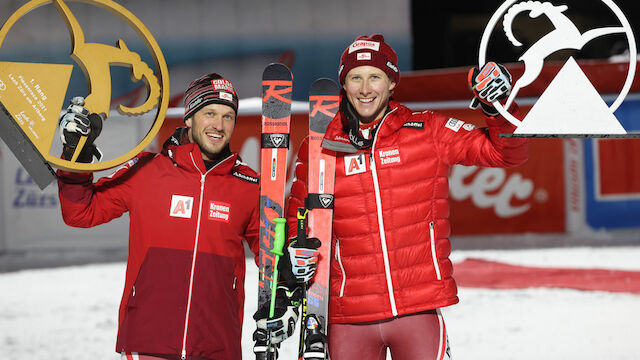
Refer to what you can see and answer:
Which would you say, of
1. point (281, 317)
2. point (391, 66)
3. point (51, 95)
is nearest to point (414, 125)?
point (391, 66)

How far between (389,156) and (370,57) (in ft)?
1.26

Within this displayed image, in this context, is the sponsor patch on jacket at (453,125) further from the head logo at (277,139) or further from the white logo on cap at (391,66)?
the head logo at (277,139)

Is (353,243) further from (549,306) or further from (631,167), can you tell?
(631,167)

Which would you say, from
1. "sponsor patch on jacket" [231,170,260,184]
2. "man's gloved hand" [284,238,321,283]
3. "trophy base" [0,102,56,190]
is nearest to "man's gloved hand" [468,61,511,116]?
"man's gloved hand" [284,238,321,283]

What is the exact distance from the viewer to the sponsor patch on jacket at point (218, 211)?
7.94 feet

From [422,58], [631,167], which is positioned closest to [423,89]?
[631,167]

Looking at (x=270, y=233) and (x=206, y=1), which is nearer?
(x=270, y=233)

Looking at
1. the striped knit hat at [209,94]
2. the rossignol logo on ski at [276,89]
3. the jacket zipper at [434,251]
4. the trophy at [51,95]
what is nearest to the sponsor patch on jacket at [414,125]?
the jacket zipper at [434,251]

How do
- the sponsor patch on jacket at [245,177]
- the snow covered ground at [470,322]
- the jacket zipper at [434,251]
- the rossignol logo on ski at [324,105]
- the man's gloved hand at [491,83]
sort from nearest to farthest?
1. the man's gloved hand at [491,83]
2. the jacket zipper at [434,251]
3. the sponsor patch on jacket at [245,177]
4. the rossignol logo on ski at [324,105]
5. the snow covered ground at [470,322]

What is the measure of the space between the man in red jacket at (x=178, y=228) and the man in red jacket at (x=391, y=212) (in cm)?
40

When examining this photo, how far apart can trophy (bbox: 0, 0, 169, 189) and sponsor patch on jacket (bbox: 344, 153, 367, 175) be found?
78 cm

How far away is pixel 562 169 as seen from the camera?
10195 millimetres

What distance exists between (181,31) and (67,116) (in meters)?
12.5

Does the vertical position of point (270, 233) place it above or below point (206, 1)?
below
